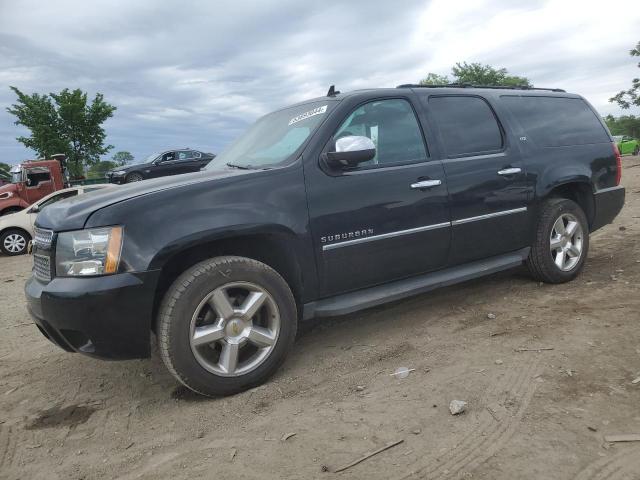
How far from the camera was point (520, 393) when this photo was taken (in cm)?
259

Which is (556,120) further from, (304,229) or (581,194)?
(304,229)

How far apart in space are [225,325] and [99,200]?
1.04m

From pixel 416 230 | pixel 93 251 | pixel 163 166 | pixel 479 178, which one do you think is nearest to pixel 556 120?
pixel 479 178

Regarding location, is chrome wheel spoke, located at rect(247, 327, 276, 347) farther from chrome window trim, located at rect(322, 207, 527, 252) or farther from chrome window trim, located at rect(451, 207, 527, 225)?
chrome window trim, located at rect(451, 207, 527, 225)

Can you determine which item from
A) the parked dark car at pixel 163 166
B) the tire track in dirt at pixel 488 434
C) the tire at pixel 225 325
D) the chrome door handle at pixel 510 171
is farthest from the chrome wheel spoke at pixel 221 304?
the parked dark car at pixel 163 166

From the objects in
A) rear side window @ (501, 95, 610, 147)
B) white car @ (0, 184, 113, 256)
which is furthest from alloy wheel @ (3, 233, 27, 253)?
rear side window @ (501, 95, 610, 147)

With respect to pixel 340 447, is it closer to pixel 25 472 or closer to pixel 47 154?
pixel 25 472

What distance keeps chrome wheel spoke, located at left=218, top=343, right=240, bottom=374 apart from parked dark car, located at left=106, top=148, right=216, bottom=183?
18602 mm

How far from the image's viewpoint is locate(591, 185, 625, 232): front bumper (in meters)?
4.78

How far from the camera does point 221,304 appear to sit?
9.19ft

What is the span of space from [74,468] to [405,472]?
1.57m

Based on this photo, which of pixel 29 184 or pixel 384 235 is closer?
pixel 384 235

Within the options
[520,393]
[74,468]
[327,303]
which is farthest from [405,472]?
[74,468]

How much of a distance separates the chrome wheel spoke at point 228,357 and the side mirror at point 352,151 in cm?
134
